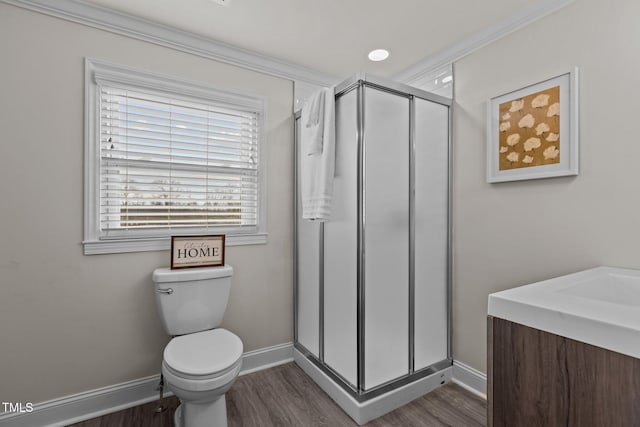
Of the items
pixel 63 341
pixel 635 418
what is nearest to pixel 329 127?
pixel 635 418

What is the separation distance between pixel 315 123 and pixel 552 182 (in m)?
1.39

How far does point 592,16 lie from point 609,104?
461mm

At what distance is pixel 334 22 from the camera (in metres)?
1.91

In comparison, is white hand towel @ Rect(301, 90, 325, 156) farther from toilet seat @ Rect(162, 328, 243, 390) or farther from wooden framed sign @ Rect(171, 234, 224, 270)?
toilet seat @ Rect(162, 328, 243, 390)

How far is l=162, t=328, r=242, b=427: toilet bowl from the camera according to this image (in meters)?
1.46

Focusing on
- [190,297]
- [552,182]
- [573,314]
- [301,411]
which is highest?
[552,182]

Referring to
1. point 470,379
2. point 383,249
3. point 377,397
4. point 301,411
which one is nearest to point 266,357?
point 301,411

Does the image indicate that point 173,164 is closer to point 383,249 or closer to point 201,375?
point 201,375

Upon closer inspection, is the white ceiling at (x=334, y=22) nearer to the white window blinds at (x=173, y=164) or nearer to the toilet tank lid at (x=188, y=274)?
the white window blinds at (x=173, y=164)

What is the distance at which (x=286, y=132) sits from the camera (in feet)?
8.16

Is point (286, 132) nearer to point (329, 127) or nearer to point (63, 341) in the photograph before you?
point (329, 127)

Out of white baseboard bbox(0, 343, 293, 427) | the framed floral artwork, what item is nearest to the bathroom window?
white baseboard bbox(0, 343, 293, 427)

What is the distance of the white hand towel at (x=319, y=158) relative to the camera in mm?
1915

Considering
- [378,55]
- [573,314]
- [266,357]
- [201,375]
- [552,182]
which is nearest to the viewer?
[573,314]
